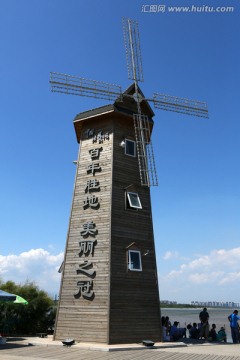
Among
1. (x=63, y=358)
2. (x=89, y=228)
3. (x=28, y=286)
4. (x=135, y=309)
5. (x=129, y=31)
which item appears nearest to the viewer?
(x=63, y=358)

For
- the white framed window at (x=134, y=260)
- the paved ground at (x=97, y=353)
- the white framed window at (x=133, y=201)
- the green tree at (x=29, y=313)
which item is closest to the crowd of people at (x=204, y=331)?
the paved ground at (x=97, y=353)

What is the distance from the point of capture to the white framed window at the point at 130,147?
58.7ft

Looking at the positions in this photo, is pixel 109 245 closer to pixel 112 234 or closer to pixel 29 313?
pixel 112 234

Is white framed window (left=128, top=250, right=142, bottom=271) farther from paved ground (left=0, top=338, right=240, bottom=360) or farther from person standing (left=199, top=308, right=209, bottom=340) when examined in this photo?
person standing (left=199, top=308, right=209, bottom=340)

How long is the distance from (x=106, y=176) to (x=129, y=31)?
1066cm

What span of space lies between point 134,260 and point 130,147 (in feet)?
19.8

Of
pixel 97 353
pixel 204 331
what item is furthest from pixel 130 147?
pixel 204 331

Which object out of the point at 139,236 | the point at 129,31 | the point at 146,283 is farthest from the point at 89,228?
the point at 129,31

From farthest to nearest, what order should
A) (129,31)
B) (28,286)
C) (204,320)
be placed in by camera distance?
(129,31) → (28,286) → (204,320)

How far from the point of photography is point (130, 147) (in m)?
18.1

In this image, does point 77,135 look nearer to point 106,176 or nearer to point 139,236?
point 106,176

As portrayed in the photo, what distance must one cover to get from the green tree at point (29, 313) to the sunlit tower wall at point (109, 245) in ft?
14.2

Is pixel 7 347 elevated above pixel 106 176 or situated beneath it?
situated beneath

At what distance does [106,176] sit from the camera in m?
16.7
